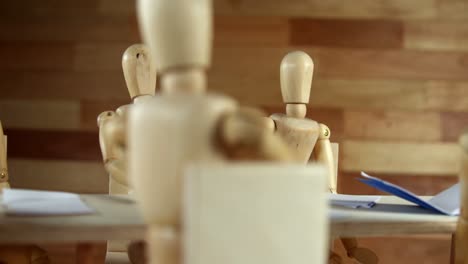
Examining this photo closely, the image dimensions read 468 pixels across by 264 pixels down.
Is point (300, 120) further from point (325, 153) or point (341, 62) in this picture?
point (341, 62)

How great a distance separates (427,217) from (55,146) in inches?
61.7

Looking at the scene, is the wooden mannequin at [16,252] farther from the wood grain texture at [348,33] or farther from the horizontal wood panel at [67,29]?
the wood grain texture at [348,33]

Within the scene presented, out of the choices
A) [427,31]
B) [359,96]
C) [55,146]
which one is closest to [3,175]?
[55,146]

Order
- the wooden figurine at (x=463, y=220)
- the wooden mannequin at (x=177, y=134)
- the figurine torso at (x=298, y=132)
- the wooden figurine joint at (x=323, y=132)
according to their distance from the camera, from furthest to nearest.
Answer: the wooden figurine joint at (x=323, y=132)
the figurine torso at (x=298, y=132)
the wooden figurine at (x=463, y=220)
the wooden mannequin at (x=177, y=134)

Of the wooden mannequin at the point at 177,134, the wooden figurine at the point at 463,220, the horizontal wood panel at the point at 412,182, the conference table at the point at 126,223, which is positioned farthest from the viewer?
the horizontal wood panel at the point at 412,182

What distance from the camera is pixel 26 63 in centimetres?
221

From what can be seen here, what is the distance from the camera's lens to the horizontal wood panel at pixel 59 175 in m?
2.19

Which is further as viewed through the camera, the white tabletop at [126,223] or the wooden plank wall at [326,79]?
the wooden plank wall at [326,79]

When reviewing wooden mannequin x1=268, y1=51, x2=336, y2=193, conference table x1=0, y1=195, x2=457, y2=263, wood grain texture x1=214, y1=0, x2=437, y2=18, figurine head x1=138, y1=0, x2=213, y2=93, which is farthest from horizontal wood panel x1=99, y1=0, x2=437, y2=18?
figurine head x1=138, y1=0, x2=213, y2=93

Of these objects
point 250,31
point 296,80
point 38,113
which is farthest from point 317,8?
point 296,80

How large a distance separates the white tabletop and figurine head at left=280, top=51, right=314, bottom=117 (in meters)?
0.24

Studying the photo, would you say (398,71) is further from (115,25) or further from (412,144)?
(115,25)

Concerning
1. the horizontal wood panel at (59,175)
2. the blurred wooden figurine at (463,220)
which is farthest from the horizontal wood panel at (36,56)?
the blurred wooden figurine at (463,220)

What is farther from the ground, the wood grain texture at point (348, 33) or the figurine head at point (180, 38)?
the wood grain texture at point (348, 33)
